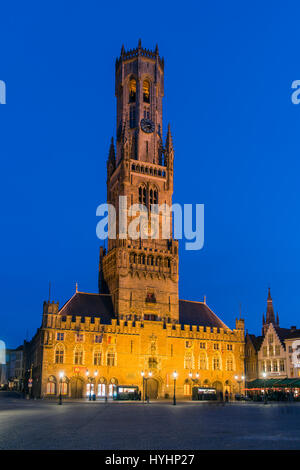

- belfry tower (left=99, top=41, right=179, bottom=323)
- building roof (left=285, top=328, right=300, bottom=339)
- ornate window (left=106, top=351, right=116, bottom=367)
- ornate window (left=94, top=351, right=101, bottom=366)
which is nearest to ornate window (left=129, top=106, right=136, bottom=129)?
belfry tower (left=99, top=41, right=179, bottom=323)

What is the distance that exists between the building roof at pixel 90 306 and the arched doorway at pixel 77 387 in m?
9.41

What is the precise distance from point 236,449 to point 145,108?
81.2 m

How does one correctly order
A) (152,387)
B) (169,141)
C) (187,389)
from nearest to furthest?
(152,387) → (187,389) → (169,141)

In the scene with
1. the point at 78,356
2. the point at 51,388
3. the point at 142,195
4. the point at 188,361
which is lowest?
the point at 51,388

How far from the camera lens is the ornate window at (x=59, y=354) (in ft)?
230

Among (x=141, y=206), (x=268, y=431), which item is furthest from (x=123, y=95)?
(x=268, y=431)

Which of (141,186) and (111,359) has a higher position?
(141,186)

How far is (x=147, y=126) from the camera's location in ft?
293

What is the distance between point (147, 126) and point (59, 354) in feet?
140

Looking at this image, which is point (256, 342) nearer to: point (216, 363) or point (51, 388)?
point (216, 363)

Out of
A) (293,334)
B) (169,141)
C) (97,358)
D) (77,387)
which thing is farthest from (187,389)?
(169,141)

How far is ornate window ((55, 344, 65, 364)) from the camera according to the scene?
70.1m
